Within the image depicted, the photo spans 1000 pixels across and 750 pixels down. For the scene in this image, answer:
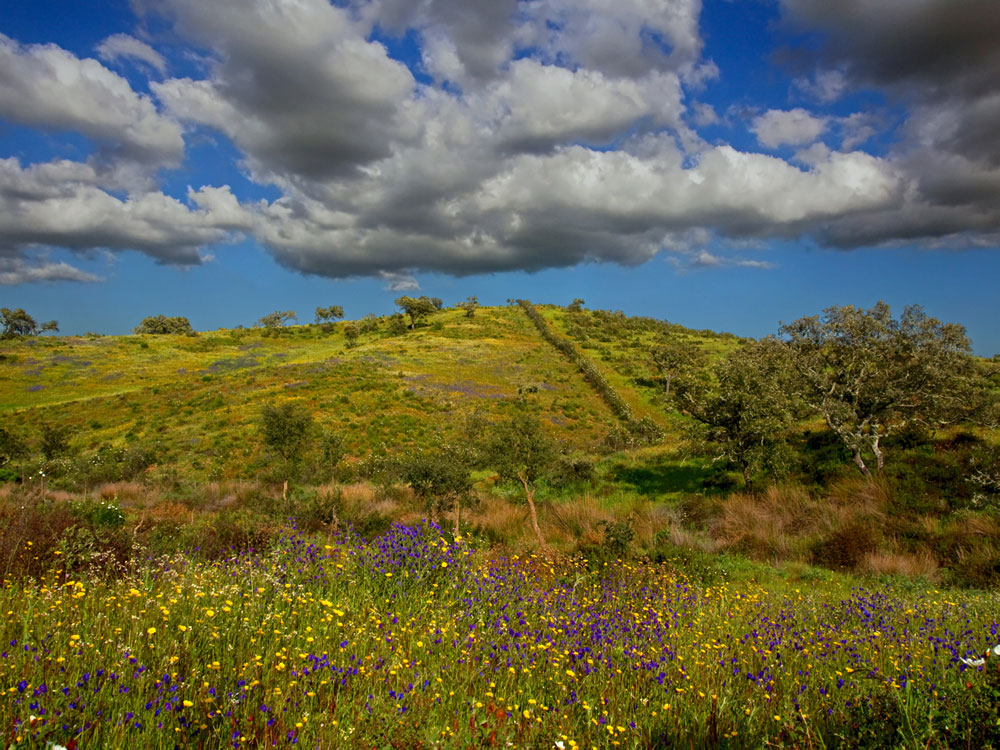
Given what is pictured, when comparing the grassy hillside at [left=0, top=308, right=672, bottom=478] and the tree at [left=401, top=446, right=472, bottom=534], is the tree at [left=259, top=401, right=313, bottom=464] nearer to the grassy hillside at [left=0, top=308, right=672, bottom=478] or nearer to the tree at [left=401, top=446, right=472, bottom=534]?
the grassy hillside at [left=0, top=308, right=672, bottom=478]

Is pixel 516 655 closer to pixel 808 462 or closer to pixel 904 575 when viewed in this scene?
pixel 904 575

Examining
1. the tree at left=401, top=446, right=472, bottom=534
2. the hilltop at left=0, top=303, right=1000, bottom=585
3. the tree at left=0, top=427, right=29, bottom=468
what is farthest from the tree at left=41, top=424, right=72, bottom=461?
the tree at left=401, top=446, right=472, bottom=534

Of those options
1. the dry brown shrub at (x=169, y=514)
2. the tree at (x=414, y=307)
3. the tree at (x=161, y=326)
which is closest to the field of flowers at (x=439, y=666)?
the dry brown shrub at (x=169, y=514)

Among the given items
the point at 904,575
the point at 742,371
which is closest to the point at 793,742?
the point at 904,575

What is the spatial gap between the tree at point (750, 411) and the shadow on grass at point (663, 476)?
2.38 metres

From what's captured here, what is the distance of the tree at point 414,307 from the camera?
105 metres

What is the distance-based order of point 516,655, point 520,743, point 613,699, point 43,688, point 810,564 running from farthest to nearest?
point 810,564 < point 516,655 < point 613,699 < point 520,743 < point 43,688

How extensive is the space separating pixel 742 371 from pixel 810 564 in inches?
311

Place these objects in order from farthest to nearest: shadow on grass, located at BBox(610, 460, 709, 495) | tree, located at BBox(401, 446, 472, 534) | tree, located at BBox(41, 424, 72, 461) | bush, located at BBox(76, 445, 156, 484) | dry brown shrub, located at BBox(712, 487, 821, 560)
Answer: tree, located at BBox(41, 424, 72, 461) → bush, located at BBox(76, 445, 156, 484) → shadow on grass, located at BBox(610, 460, 709, 495) → tree, located at BBox(401, 446, 472, 534) → dry brown shrub, located at BBox(712, 487, 821, 560)

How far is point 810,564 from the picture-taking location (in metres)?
13.4

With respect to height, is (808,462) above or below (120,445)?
above

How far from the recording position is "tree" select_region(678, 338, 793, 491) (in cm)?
1836

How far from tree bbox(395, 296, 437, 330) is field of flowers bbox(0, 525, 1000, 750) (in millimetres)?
98505

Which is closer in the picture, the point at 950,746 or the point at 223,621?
the point at 950,746
